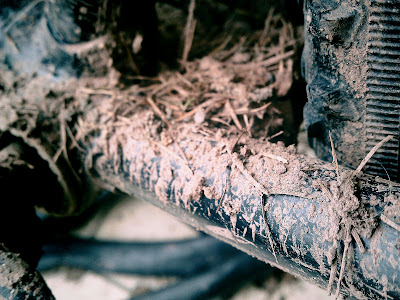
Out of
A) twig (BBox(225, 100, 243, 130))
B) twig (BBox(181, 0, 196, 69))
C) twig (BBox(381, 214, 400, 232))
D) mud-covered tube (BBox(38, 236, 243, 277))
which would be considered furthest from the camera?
mud-covered tube (BBox(38, 236, 243, 277))

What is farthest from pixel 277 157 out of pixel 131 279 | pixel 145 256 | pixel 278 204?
pixel 131 279

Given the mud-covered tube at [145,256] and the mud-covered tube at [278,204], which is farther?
the mud-covered tube at [145,256]

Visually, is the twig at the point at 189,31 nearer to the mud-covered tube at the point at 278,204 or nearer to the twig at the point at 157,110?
the twig at the point at 157,110

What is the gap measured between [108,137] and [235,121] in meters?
0.44

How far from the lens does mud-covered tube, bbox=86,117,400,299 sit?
1.89 ft

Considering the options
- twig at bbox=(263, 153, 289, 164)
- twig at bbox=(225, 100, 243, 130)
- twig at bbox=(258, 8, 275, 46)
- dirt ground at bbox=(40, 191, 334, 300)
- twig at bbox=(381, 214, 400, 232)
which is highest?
twig at bbox=(258, 8, 275, 46)

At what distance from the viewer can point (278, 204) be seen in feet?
2.24

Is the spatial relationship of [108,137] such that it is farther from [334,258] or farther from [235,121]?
[334,258]

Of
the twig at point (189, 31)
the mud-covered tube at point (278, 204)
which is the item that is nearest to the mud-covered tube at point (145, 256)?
the mud-covered tube at point (278, 204)

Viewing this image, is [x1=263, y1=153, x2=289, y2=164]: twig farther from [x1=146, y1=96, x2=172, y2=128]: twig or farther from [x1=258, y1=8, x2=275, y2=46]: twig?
[x1=258, y1=8, x2=275, y2=46]: twig

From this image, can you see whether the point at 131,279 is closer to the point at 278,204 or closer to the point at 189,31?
the point at 278,204

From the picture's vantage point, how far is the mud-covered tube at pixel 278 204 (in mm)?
577

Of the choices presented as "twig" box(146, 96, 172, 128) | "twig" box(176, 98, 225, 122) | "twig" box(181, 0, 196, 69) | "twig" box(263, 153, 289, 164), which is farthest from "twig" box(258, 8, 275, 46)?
"twig" box(263, 153, 289, 164)

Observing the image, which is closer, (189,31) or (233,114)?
(233,114)
